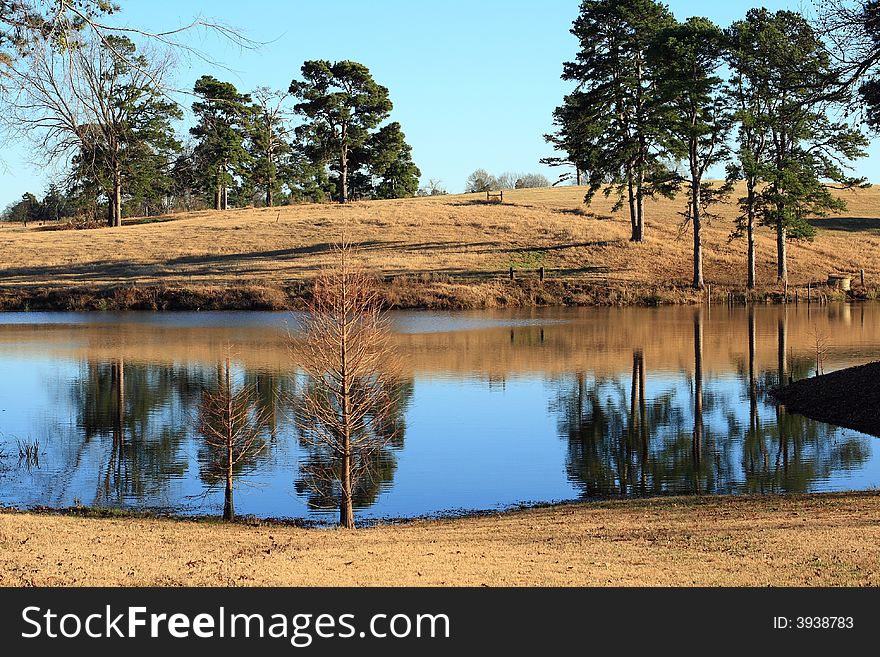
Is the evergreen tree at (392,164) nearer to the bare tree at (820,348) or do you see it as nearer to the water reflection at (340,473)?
the bare tree at (820,348)

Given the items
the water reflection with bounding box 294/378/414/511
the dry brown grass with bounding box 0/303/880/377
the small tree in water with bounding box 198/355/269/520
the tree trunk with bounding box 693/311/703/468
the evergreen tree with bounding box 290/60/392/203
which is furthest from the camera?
the evergreen tree with bounding box 290/60/392/203

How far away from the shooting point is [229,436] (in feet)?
57.4

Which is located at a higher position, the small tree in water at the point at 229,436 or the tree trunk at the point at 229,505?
the small tree in water at the point at 229,436

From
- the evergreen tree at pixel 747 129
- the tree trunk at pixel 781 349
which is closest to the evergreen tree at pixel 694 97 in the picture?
the evergreen tree at pixel 747 129

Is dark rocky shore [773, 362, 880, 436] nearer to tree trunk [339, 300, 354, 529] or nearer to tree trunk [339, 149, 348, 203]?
tree trunk [339, 300, 354, 529]

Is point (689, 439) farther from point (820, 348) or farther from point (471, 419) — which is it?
point (820, 348)

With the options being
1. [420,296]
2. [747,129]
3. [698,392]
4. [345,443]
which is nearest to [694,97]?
[747,129]

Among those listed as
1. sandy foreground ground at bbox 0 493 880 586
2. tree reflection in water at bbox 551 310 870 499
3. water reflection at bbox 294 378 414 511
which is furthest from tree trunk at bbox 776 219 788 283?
sandy foreground ground at bbox 0 493 880 586

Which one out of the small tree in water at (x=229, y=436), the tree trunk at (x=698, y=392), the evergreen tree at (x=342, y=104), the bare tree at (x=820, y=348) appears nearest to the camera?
the small tree in water at (x=229, y=436)

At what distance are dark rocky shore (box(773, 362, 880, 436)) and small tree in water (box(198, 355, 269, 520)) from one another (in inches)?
536

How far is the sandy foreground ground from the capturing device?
1041cm

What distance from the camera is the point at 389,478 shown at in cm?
1997

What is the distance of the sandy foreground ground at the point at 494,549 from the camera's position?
10.4m

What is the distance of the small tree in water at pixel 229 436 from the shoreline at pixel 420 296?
32718 millimetres
